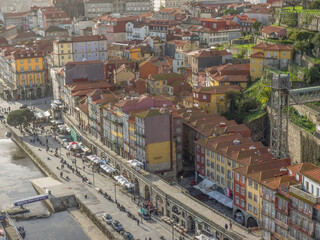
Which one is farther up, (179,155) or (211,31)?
(211,31)

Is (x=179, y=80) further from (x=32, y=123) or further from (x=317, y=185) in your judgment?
(x=317, y=185)

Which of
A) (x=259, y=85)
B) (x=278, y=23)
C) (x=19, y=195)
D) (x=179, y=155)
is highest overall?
(x=278, y=23)

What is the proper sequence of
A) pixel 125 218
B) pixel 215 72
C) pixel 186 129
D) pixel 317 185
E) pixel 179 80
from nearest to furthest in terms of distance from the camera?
pixel 317 185 → pixel 125 218 → pixel 186 129 → pixel 215 72 → pixel 179 80

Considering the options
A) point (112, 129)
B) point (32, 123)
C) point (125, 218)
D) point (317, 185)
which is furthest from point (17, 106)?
point (317, 185)

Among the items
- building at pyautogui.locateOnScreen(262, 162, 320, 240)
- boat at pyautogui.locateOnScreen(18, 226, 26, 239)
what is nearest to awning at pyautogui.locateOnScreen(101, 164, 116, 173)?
boat at pyautogui.locateOnScreen(18, 226, 26, 239)

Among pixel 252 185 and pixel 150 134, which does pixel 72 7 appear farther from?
pixel 252 185

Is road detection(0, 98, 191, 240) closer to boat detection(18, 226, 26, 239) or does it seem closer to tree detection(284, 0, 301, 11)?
boat detection(18, 226, 26, 239)
